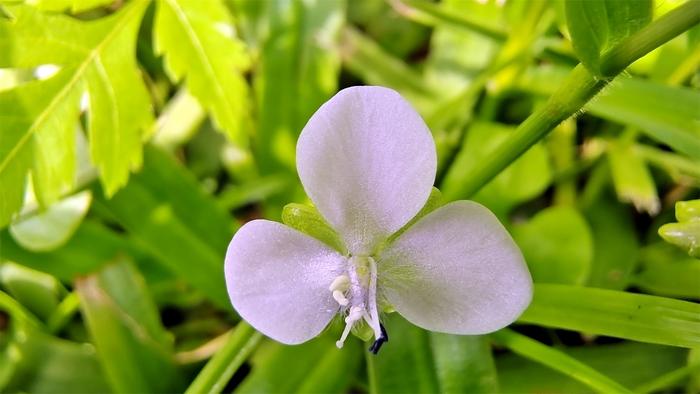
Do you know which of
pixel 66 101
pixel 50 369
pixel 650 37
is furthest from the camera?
pixel 50 369

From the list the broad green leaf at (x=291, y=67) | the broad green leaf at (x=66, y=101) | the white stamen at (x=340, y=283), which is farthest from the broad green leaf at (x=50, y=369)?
the white stamen at (x=340, y=283)

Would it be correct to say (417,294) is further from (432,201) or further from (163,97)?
(163,97)

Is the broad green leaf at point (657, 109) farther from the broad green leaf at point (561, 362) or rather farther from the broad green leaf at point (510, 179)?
the broad green leaf at point (561, 362)

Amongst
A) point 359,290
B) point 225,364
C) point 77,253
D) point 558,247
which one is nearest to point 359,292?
point 359,290

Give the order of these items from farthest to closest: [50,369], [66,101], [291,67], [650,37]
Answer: [291,67], [50,369], [66,101], [650,37]

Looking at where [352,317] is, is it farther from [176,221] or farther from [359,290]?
[176,221]
